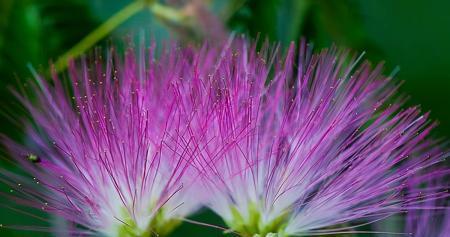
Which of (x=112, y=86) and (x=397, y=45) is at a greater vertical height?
(x=397, y=45)

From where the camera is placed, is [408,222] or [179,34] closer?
[408,222]

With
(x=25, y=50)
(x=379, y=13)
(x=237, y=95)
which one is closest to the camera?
(x=237, y=95)

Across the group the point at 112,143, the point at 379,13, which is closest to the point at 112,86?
the point at 112,143

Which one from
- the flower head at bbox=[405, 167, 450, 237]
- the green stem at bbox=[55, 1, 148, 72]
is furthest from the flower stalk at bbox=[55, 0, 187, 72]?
the flower head at bbox=[405, 167, 450, 237]

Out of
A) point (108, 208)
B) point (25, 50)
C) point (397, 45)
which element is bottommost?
point (108, 208)

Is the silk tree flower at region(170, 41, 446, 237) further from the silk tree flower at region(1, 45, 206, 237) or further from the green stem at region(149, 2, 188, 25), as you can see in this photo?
the green stem at region(149, 2, 188, 25)

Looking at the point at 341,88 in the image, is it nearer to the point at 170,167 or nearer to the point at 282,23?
the point at 170,167

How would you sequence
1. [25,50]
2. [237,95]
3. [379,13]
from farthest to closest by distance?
1. [379,13]
2. [25,50]
3. [237,95]
